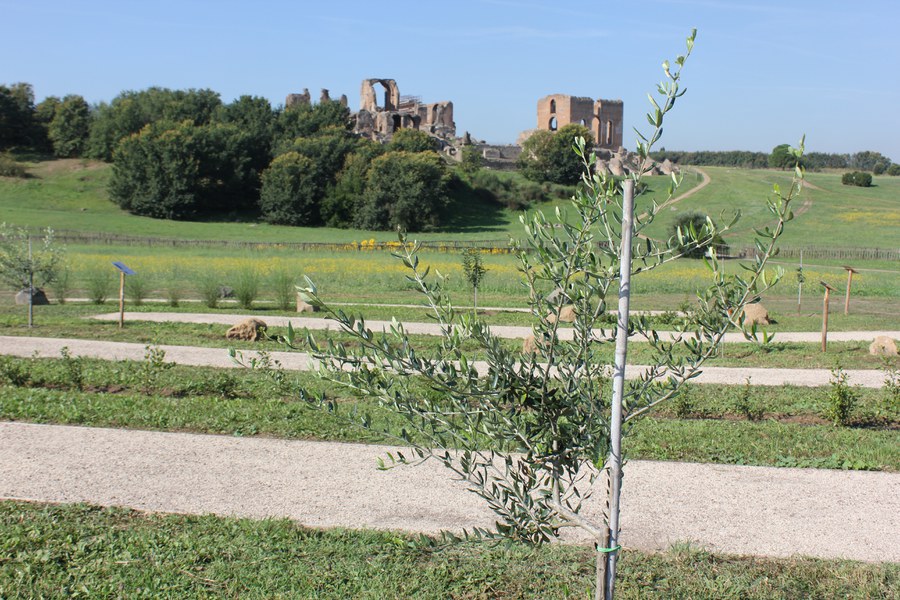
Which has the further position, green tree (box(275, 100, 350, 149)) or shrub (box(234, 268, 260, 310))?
green tree (box(275, 100, 350, 149))

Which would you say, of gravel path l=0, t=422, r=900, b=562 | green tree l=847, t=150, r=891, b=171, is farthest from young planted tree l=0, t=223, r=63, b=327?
green tree l=847, t=150, r=891, b=171

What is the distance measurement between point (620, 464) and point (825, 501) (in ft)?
13.0

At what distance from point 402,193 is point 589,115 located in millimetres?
42386

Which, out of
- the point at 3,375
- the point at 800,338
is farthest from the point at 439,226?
the point at 3,375

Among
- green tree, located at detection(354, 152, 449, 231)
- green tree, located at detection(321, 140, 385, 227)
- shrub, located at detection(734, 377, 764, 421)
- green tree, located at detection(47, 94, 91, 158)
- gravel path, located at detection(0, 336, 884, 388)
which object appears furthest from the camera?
green tree, located at detection(47, 94, 91, 158)

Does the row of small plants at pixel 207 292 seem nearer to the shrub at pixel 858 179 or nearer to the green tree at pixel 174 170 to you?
the green tree at pixel 174 170

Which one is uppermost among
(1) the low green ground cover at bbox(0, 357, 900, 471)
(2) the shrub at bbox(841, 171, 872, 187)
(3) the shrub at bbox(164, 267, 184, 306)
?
(2) the shrub at bbox(841, 171, 872, 187)

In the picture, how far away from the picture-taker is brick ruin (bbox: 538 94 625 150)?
3971 inches

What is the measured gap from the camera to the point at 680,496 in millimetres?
6996

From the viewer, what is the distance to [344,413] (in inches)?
318

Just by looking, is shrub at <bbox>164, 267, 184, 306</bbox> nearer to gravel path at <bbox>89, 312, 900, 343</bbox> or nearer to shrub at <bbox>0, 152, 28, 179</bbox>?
gravel path at <bbox>89, 312, 900, 343</bbox>

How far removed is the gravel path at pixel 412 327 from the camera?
1716 centimetres

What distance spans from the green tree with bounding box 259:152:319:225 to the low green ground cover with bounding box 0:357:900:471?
56734mm

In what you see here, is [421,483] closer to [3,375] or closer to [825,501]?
[825,501]
